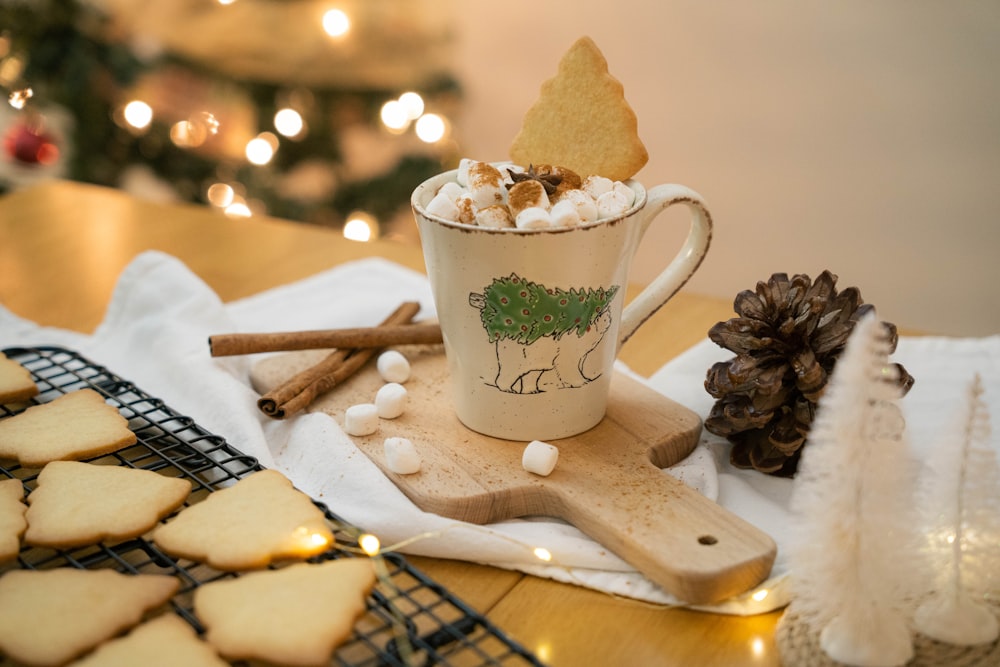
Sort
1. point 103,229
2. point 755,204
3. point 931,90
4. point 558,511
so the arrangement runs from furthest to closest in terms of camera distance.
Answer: point 755,204 < point 931,90 < point 103,229 < point 558,511

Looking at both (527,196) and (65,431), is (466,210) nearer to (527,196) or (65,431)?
(527,196)

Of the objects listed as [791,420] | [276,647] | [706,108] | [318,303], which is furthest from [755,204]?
[276,647]

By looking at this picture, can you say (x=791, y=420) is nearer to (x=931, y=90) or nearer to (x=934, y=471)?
(x=934, y=471)

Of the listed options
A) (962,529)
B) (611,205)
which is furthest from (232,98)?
(962,529)

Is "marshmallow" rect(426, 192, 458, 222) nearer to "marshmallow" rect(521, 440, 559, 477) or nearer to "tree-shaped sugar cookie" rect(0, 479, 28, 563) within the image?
"marshmallow" rect(521, 440, 559, 477)

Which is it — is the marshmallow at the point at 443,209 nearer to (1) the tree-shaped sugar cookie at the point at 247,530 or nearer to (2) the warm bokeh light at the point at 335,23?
(1) the tree-shaped sugar cookie at the point at 247,530

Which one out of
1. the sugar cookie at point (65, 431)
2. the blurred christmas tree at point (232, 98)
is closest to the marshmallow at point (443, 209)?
the sugar cookie at point (65, 431)

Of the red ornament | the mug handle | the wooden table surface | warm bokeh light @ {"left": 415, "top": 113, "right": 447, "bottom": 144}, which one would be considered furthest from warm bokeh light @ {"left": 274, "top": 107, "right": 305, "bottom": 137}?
the mug handle
